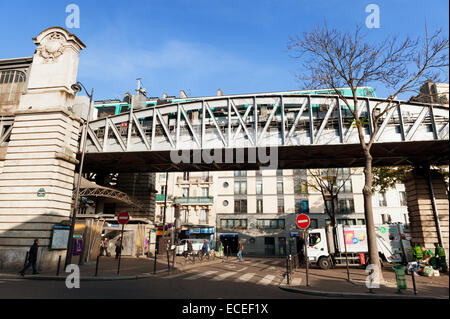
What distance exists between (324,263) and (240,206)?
26.6 m

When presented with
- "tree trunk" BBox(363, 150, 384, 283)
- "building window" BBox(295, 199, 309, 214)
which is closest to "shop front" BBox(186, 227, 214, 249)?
"building window" BBox(295, 199, 309, 214)

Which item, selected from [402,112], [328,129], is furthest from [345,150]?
[402,112]

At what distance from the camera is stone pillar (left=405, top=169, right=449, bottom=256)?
67.3 feet

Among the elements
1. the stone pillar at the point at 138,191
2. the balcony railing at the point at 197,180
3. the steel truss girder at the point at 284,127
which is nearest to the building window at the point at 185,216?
the balcony railing at the point at 197,180

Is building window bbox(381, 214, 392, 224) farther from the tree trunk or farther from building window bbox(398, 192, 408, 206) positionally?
the tree trunk

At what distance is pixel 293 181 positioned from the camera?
45406 mm

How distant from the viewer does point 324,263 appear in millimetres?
20031

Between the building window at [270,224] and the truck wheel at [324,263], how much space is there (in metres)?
24.2

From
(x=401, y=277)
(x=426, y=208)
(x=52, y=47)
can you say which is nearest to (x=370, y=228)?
(x=401, y=277)

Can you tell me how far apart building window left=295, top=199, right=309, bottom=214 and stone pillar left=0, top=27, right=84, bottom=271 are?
3386 cm

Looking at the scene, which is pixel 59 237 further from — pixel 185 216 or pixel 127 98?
pixel 127 98

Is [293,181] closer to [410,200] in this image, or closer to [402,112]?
[410,200]

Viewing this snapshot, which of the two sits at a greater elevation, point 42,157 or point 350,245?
point 42,157
